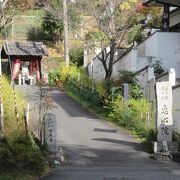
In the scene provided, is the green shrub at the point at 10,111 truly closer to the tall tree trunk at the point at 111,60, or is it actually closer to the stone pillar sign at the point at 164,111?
the stone pillar sign at the point at 164,111

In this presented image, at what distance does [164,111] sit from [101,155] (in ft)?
8.70

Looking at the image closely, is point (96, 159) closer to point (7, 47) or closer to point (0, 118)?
point (0, 118)

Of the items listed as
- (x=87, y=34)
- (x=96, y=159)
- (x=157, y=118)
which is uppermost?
(x=87, y=34)

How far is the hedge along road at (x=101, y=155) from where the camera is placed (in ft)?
46.6

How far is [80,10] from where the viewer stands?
104 feet

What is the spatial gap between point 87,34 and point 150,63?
12.6 m

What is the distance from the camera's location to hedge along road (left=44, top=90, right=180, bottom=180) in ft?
46.6

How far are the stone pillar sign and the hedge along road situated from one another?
911 mm

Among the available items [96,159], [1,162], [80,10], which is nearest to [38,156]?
[1,162]

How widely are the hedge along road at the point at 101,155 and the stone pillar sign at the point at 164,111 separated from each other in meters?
0.91

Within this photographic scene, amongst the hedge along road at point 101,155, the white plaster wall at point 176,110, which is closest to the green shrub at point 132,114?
the hedge along road at point 101,155

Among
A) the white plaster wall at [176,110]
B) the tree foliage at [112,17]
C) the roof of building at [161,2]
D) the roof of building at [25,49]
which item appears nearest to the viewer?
the white plaster wall at [176,110]

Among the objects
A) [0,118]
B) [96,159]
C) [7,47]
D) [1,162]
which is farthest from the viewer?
[7,47]

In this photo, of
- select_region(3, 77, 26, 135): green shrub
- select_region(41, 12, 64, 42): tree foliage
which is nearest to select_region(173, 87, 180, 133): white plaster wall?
select_region(3, 77, 26, 135): green shrub
